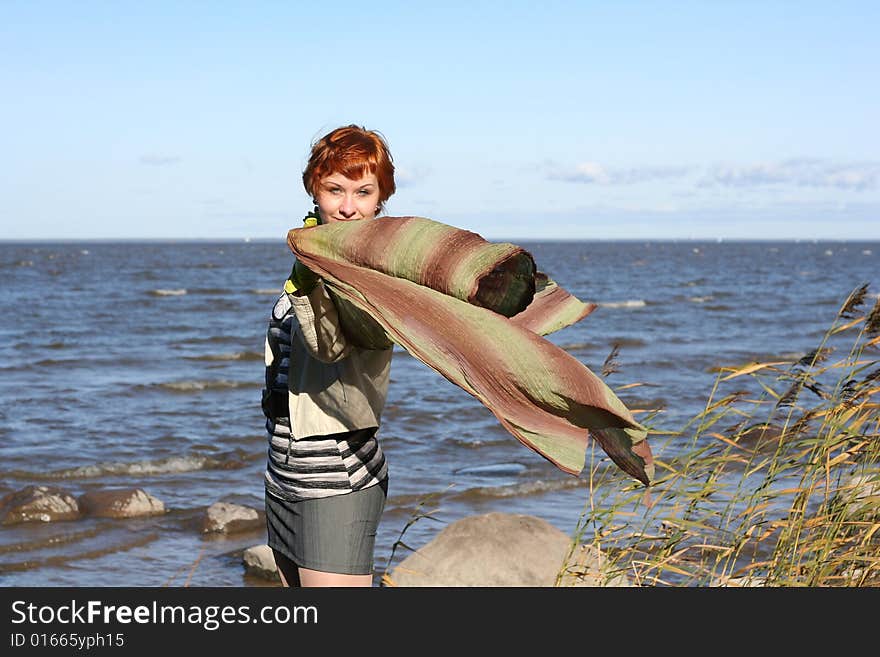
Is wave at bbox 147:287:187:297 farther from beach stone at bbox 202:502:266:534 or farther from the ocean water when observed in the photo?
beach stone at bbox 202:502:266:534

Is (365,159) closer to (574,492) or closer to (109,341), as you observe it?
(574,492)

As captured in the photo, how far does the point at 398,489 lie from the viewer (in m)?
10.1

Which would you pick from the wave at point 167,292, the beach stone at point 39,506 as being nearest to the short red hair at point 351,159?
the beach stone at point 39,506

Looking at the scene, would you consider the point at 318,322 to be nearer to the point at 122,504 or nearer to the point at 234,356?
the point at 122,504

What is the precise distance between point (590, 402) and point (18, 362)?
67.5 feet

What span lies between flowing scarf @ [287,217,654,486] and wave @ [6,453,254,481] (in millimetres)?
9322

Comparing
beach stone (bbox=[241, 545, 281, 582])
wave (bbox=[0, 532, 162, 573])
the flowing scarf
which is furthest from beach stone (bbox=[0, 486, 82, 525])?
the flowing scarf

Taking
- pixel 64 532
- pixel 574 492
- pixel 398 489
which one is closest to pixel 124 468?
pixel 64 532

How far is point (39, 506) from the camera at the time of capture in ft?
29.6

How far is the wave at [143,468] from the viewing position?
35.0ft

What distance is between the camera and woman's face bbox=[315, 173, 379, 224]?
2549mm

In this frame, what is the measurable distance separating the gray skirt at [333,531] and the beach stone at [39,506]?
7.28 metres

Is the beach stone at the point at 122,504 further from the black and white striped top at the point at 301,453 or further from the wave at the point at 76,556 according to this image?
the black and white striped top at the point at 301,453

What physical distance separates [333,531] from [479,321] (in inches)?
32.5
